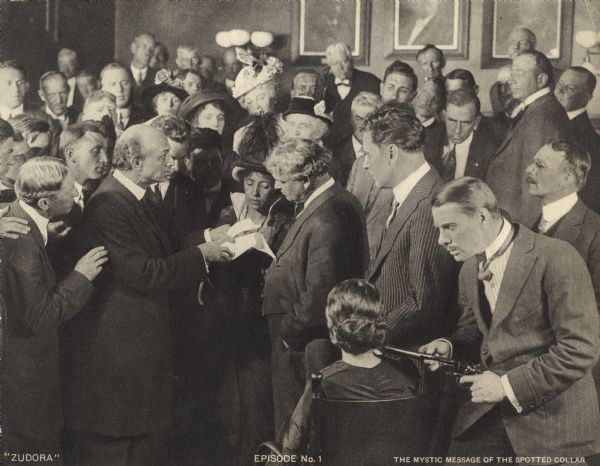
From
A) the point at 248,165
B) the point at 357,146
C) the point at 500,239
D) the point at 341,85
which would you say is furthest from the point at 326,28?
the point at 500,239

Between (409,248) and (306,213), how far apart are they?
633mm

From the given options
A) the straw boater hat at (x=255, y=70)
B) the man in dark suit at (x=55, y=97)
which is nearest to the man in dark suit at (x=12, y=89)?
the man in dark suit at (x=55, y=97)

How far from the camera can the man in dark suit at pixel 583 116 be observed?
4.55 m

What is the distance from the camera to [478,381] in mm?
4270

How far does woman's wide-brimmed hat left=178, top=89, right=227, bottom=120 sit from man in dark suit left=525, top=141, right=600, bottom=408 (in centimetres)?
204

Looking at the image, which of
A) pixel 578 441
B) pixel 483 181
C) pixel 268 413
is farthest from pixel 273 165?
pixel 578 441

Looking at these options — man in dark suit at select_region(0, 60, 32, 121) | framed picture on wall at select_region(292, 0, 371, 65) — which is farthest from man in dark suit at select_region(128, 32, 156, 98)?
framed picture on wall at select_region(292, 0, 371, 65)

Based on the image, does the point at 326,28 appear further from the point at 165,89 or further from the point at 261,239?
the point at 261,239

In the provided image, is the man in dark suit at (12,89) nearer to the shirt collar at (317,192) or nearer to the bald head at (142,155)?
the bald head at (142,155)

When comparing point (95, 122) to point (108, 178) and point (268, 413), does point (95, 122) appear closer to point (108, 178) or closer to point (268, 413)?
point (108, 178)

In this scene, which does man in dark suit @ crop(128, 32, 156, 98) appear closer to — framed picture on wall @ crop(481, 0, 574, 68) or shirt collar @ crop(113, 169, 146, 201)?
shirt collar @ crop(113, 169, 146, 201)

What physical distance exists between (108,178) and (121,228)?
12.2 inches

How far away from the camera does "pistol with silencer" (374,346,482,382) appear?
13.9 ft

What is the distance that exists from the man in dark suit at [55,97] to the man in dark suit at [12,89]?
0.35 feet
